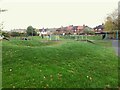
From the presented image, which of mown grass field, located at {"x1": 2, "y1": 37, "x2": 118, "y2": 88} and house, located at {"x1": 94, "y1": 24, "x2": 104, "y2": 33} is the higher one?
house, located at {"x1": 94, "y1": 24, "x2": 104, "y2": 33}

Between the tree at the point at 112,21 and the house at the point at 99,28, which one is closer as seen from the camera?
the tree at the point at 112,21

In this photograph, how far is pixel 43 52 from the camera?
1490 centimetres

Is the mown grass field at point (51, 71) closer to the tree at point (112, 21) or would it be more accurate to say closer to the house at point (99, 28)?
the tree at point (112, 21)

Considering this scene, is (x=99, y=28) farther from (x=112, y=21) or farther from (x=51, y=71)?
(x=51, y=71)

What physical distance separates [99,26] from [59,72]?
11423 cm

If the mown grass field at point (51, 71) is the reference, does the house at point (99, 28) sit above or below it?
above

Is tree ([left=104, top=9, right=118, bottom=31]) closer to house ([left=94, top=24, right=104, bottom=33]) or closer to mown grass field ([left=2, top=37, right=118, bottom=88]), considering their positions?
house ([left=94, top=24, right=104, bottom=33])

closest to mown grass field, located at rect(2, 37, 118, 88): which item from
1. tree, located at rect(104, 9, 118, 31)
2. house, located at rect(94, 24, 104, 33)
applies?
tree, located at rect(104, 9, 118, 31)

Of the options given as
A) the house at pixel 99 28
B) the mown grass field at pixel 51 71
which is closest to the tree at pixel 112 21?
the house at pixel 99 28

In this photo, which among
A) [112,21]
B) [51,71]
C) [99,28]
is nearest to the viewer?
[51,71]

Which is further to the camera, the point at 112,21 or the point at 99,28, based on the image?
the point at 99,28

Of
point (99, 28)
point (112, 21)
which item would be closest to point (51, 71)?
point (112, 21)

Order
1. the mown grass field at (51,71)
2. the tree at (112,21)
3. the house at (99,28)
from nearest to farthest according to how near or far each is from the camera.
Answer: the mown grass field at (51,71), the tree at (112,21), the house at (99,28)

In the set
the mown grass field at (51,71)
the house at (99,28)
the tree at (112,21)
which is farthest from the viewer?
the house at (99,28)
